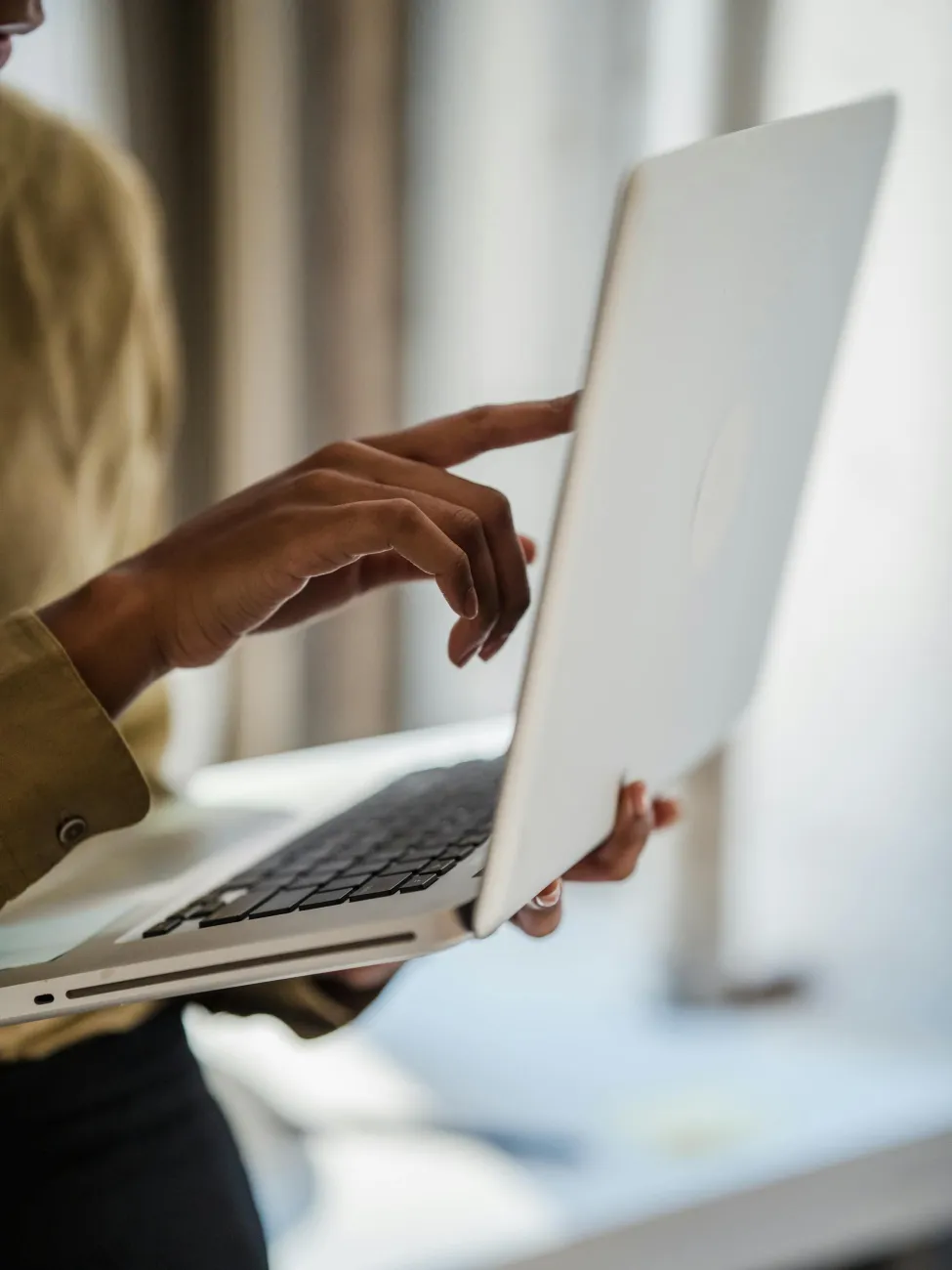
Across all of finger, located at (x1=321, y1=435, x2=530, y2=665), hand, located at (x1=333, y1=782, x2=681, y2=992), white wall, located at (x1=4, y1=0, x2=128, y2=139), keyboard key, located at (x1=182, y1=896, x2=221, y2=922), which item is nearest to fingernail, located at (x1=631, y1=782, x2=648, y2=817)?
hand, located at (x1=333, y1=782, x2=681, y2=992)

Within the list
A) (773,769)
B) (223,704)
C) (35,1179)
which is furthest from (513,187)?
(35,1179)

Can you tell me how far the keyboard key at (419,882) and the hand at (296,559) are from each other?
0.11 metres

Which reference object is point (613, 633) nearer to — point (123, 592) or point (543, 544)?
point (123, 592)

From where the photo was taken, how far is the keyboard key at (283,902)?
1.69 feet

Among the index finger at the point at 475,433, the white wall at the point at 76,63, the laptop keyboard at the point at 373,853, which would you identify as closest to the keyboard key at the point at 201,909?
the laptop keyboard at the point at 373,853

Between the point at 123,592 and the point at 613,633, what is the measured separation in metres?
0.23

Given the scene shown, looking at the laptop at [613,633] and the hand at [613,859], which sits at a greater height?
the laptop at [613,633]

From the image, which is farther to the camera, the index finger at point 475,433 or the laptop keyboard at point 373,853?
the index finger at point 475,433

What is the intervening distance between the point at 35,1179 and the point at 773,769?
3.40 feet

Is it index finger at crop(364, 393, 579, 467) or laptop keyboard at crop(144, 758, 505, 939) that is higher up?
index finger at crop(364, 393, 579, 467)

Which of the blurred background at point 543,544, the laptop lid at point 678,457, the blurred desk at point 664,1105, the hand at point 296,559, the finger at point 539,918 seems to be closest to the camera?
the laptop lid at point 678,457

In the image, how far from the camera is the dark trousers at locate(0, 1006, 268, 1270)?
704 mm

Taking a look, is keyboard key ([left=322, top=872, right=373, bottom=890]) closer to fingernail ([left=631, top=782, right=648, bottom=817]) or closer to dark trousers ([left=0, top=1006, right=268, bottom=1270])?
fingernail ([left=631, top=782, right=648, bottom=817])

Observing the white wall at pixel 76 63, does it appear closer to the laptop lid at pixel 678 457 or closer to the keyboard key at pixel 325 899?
the laptop lid at pixel 678 457
